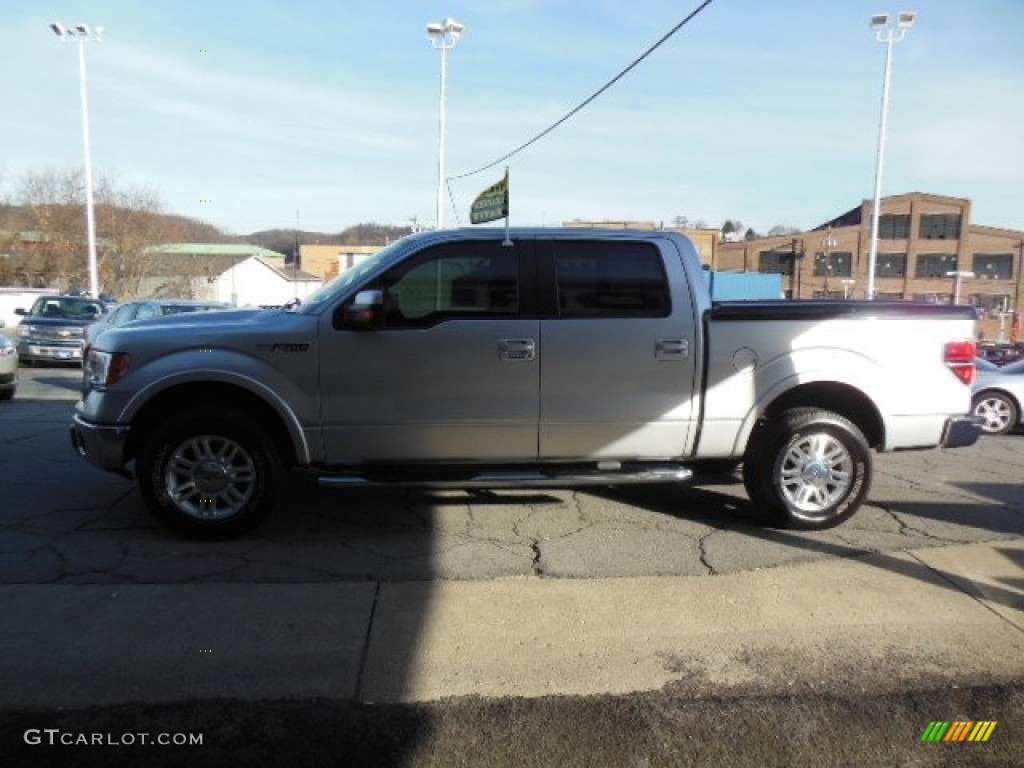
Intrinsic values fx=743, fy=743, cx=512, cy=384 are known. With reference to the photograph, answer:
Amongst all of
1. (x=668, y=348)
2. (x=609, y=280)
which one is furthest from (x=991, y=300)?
(x=609, y=280)

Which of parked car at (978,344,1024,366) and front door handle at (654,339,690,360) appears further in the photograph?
parked car at (978,344,1024,366)

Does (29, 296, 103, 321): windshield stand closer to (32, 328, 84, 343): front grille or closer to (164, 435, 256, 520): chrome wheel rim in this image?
(32, 328, 84, 343): front grille

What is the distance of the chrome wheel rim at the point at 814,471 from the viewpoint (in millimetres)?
5098

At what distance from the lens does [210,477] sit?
4715 millimetres

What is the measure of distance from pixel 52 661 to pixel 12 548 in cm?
175

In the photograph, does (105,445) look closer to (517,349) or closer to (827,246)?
(517,349)

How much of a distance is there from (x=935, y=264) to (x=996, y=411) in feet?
245

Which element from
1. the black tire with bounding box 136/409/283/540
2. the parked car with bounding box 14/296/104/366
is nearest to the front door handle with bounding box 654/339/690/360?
the black tire with bounding box 136/409/283/540

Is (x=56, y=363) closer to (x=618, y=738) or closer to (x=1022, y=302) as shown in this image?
(x=618, y=738)

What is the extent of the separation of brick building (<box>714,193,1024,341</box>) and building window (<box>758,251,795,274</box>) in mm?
1521

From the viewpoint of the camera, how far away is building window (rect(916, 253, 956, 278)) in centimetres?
7494

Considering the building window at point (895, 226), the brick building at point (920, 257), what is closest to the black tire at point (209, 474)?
the brick building at point (920, 257)

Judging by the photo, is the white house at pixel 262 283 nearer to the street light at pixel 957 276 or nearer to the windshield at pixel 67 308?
the street light at pixel 957 276

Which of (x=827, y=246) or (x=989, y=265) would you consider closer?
(x=827, y=246)
